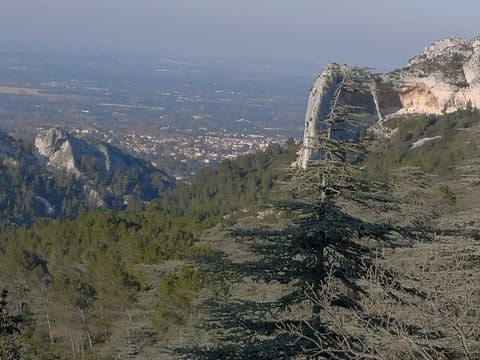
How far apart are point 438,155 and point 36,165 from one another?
43912 mm

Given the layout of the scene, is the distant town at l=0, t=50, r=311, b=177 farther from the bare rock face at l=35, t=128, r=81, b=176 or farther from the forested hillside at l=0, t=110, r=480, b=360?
the forested hillside at l=0, t=110, r=480, b=360

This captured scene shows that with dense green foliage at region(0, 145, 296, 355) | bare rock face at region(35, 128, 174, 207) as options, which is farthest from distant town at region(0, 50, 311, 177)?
dense green foliage at region(0, 145, 296, 355)

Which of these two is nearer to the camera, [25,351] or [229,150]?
[25,351]

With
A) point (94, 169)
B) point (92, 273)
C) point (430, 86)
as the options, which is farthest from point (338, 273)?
point (94, 169)

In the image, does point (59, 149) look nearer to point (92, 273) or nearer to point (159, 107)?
point (92, 273)

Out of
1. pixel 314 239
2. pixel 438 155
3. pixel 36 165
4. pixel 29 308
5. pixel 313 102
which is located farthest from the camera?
pixel 36 165

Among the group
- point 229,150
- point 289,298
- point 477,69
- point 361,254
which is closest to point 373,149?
point 361,254

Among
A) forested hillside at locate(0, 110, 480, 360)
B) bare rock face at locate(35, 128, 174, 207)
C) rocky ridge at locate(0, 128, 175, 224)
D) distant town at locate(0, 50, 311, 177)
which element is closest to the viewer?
forested hillside at locate(0, 110, 480, 360)

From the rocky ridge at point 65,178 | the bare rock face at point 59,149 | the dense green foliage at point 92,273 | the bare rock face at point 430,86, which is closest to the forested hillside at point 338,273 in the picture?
the dense green foliage at point 92,273

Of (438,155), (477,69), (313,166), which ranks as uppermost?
(477,69)

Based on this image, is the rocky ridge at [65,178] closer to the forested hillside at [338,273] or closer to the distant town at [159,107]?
the distant town at [159,107]

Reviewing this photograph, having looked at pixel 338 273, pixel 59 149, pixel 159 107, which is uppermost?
pixel 338 273

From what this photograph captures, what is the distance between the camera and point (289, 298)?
6059mm

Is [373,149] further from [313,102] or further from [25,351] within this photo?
[313,102]
